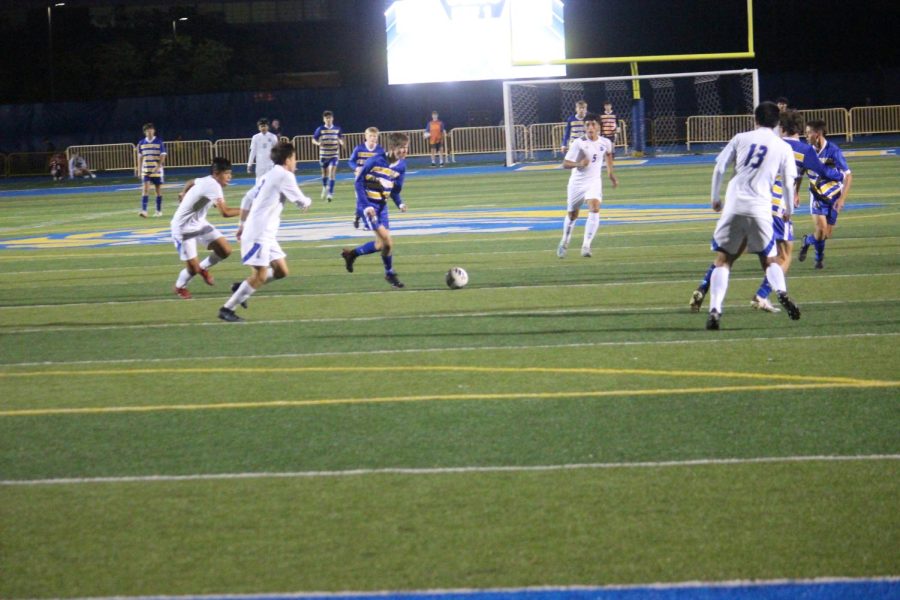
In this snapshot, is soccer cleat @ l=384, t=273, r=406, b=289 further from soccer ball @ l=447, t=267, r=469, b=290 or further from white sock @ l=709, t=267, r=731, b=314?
white sock @ l=709, t=267, r=731, b=314

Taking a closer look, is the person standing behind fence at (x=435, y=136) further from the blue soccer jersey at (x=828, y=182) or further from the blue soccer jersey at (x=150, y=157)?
the blue soccer jersey at (x=828, y=182)

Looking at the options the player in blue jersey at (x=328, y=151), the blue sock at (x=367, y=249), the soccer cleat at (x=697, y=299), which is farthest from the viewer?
the player in blue jersey at (x=328, y=151)

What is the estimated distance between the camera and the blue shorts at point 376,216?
16016 millimetres

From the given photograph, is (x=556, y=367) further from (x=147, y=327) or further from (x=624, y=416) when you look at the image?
(x=147, y=327)

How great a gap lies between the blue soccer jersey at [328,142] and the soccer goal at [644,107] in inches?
453

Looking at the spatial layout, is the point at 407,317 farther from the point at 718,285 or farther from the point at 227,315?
the point at 718,285

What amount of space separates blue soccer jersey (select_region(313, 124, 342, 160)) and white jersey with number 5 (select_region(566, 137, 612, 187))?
16.7 m

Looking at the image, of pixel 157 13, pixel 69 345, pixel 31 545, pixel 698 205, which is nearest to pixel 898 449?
pixel 31 545

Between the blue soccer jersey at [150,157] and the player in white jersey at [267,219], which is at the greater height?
the blue soccer jersey at [150,157]

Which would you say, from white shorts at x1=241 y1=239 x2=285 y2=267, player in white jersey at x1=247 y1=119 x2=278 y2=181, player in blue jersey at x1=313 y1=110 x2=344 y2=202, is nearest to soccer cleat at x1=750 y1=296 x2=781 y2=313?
white shorts at x1=241 y1=239 x2=285 y2=267

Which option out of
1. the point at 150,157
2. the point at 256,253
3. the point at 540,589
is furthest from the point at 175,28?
the point at 540,589

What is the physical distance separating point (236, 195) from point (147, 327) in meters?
22.9

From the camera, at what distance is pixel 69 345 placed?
497 inches

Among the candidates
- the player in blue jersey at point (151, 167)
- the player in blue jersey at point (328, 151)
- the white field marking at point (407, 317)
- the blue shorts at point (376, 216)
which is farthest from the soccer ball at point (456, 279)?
the player in blue jersey at point (328, 151)
